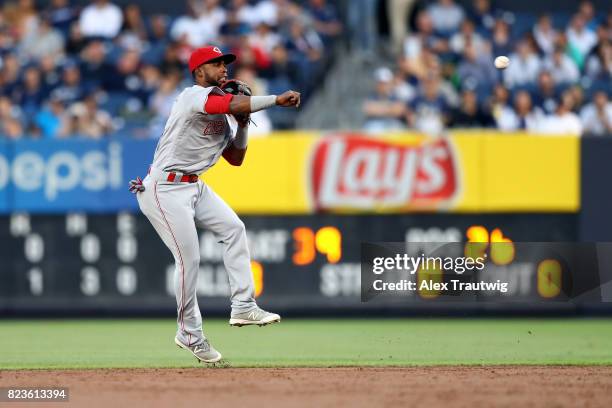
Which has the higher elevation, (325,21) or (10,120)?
(325,21)

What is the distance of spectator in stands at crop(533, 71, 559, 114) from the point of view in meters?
15.6

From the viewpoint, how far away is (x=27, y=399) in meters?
7.68

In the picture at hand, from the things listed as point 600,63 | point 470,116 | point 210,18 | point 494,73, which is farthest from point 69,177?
point 600,63

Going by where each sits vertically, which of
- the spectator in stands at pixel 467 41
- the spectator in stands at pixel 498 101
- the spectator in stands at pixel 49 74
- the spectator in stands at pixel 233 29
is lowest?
the spectator in stands at pixel 498 101

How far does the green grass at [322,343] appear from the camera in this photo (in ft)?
33.0

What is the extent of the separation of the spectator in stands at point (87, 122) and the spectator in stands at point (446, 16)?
4954mm

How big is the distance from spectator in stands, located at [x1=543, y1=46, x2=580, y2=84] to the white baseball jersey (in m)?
8.34

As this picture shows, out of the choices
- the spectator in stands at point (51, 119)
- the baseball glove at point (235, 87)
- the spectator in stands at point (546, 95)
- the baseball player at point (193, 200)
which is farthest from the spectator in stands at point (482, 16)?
the baseball player at point (193, 200)

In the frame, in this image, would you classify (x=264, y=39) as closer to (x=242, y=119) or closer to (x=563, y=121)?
(x=563, y=121)

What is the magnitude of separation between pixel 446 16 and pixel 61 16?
537 centimetres

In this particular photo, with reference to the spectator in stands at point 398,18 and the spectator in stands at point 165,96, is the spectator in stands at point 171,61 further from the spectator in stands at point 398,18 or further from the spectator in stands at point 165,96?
the spectator in stands at point 398,18

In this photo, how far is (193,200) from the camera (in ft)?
30.0

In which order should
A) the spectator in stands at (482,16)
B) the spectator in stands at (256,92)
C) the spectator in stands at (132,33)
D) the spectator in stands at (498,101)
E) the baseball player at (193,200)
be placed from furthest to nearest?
the spectator in stands at (482,16) → the spectator in stands at (132,33) → the spectator in stands at (498,101) → the spectator in stands at (256,92) → the baseball player at (193,200)

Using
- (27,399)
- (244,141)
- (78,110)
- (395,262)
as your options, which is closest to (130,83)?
(78,110)
